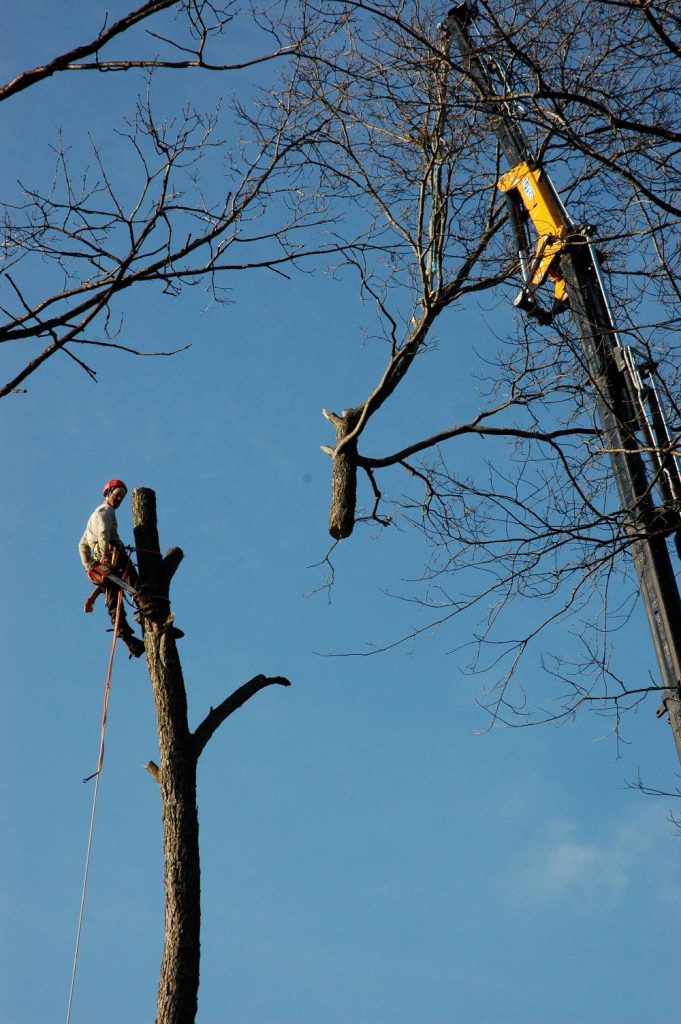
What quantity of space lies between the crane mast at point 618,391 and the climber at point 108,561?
3.49 m

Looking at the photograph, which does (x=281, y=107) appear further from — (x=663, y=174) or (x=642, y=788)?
(x=642, y=788)

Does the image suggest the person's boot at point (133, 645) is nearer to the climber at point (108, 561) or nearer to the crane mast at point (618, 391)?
the climber at point (108, 561)

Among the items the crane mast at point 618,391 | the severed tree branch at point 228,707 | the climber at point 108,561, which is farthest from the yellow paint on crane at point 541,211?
the climber at point 108,561

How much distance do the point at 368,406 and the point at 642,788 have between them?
2.67 meters

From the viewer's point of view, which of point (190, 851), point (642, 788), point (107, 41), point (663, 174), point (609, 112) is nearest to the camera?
point (107, 41)

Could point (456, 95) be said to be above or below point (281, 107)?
below

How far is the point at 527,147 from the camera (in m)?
5.73

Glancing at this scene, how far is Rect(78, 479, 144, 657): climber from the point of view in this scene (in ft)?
25.4

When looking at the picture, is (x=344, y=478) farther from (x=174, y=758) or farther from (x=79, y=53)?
(x=79, y=53)

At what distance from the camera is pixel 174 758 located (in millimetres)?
6441

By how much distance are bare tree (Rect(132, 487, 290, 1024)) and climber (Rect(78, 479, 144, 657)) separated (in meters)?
0.34

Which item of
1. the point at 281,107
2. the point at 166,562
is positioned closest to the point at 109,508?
the point at 166,562

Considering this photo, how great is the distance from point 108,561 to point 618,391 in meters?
3.93

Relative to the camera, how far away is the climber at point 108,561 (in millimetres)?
7754
